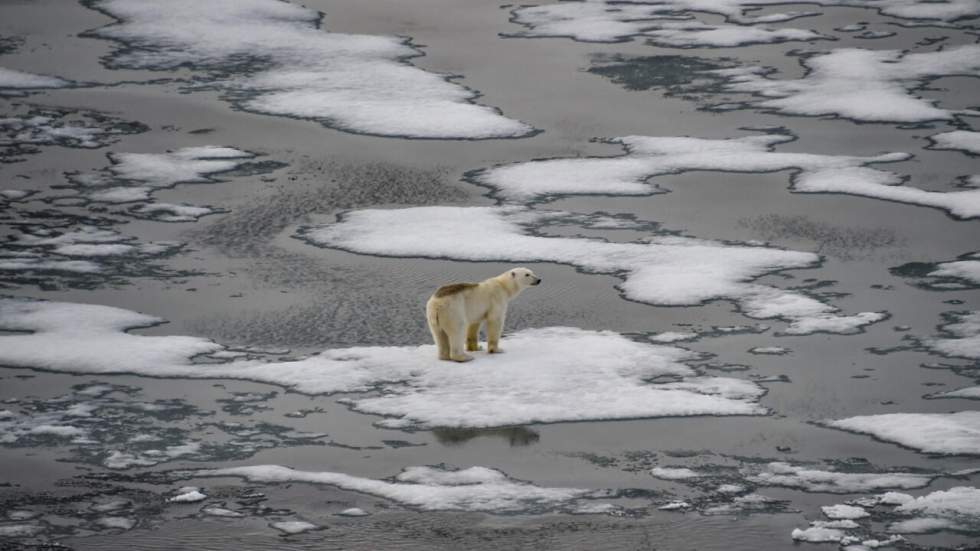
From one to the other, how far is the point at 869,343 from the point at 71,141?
9066mm

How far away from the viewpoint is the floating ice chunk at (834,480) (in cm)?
812

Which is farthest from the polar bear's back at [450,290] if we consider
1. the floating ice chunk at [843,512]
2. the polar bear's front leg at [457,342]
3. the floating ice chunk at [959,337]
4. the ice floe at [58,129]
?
the ice floe at [58,129]

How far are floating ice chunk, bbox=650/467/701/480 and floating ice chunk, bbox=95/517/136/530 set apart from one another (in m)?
2.94

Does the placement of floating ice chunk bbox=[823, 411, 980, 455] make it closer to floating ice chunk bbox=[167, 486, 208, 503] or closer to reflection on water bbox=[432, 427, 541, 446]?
reflection on water bbox=[432, 427, 541, 446]

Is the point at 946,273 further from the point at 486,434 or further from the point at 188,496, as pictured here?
the point at 188,496

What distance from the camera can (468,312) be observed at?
10062mm

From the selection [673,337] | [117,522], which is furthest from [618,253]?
[117,522]

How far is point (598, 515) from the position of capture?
7.84 m

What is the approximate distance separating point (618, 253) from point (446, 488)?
4.84m

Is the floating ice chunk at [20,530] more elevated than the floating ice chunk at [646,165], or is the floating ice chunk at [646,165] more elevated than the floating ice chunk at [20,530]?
the floating ice chunk at [646,165]

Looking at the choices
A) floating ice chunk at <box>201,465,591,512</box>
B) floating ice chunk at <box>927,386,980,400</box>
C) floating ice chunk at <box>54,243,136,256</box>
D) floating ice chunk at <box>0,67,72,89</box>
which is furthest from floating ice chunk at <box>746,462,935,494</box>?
floating ice chunk at <box>0,67,72,89</box>

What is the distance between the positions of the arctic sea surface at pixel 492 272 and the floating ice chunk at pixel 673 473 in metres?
0.02

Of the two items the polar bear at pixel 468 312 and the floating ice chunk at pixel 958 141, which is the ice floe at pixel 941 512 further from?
the floating ice chunk at pixel 958 141

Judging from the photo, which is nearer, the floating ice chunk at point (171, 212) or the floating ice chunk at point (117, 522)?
the floating ice chunk at point (117, 522)
